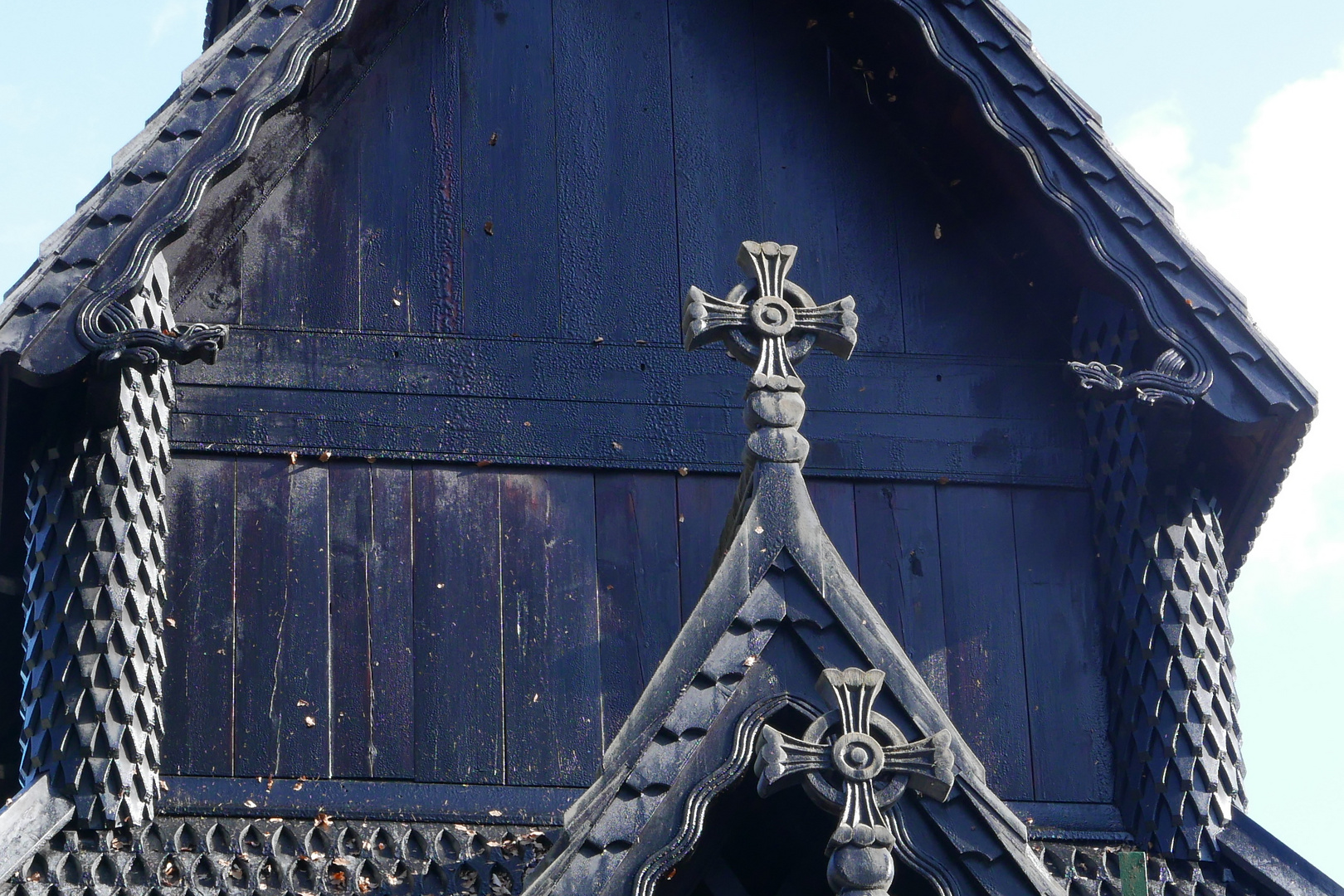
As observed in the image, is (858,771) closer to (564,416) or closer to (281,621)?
(281,621)

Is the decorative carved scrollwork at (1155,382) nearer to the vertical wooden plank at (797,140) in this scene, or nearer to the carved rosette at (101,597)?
the vertical wooden plank at (797,140)

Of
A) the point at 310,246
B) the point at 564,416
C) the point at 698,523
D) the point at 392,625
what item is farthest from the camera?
the point at 310,246

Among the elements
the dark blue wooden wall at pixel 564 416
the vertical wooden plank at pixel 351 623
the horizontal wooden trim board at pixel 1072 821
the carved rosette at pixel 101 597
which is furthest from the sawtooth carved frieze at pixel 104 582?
the horizontal wooden trim board at pixel 1072 821

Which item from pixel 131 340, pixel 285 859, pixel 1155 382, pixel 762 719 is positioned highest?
pixel 131 340

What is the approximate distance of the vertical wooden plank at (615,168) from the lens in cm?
980

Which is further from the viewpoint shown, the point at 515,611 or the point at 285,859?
the point at 515,611

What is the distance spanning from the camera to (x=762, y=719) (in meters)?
7.06

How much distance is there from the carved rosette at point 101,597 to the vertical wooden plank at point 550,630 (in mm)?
1337

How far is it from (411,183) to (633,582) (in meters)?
2.05

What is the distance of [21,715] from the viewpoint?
28.3ft

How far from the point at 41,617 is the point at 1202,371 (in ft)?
15.0

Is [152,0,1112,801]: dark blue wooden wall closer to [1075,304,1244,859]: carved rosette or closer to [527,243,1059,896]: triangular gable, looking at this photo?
[1075,304,1244,859]: carved rosette

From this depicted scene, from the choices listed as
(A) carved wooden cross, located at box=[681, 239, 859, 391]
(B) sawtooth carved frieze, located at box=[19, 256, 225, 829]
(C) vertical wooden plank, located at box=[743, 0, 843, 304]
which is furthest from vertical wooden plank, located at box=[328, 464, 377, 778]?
(C) vertical wooden plank, located at box=[743, 0, 843, 304]

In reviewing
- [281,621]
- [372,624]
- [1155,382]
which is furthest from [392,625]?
[1155,382]
